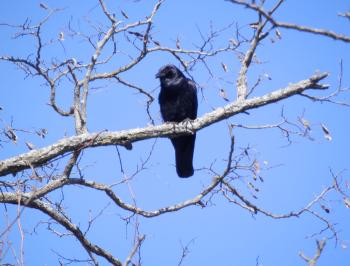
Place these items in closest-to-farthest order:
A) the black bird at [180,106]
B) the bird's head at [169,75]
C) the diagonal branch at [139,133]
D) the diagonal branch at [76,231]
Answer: the diagonal branch at [139,133] → the diagonal branch at [76,231] → the black bird at [180,106] → the bird's head at [169,75]

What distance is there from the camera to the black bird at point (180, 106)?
648 cm

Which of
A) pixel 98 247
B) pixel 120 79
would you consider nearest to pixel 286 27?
pixel 98 247

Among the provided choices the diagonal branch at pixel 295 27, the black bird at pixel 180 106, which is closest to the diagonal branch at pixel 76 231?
the black bird at pixel 180 106

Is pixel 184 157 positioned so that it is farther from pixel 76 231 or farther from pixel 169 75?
pixel 76 231

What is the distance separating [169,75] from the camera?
676cm

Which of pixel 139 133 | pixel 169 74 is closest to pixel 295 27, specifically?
pixel 139 133

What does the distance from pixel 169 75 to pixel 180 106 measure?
57 centimetres

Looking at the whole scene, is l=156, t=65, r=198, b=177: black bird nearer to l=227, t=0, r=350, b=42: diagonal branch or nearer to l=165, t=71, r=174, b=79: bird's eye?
l=165, t=71, r=174, b=79: bird's eye

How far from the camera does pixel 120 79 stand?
17.8 feet

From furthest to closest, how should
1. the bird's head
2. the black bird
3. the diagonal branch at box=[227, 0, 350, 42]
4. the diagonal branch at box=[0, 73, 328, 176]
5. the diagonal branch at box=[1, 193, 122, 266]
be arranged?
1. the bird's head
2. the black bird
3. the diagonal branch at box=[1, 193, 122, 266]
4. the diagonal branch at box=[0, 73, 328, 176]
5. the diagonal branch at box=[227, 0, 350, 42]

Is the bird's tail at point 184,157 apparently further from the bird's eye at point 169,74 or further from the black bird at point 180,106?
the bird's eye at point 169,74

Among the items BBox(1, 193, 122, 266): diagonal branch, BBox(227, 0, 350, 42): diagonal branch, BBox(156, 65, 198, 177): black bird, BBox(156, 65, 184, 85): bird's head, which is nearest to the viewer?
BBox(227, 0, 350, 42): diagonal branch

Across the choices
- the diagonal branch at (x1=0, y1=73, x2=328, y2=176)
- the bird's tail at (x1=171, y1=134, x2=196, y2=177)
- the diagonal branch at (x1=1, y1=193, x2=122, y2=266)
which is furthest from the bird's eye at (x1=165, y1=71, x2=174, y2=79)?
the diagonal branch at (x1=1, y1=193, x2=122, y2=266)

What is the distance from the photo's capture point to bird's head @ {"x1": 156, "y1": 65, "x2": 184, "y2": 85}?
22.0 feet
